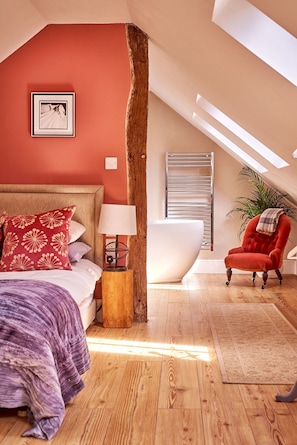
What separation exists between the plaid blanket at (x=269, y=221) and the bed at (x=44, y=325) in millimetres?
2938

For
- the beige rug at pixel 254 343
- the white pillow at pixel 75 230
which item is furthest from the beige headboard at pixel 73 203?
the beige rug at pixel 254 343

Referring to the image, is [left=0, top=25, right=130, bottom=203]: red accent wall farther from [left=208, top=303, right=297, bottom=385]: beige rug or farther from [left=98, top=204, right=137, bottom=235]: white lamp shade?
[left=208, top=303, right=297, bottom=385]: beige rug

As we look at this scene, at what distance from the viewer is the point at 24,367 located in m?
2.99

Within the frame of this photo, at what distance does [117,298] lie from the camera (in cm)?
511

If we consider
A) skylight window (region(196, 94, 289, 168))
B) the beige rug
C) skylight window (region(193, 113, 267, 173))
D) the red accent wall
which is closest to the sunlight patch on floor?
the beige rug

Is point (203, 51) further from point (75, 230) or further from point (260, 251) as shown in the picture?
point (260, 251)

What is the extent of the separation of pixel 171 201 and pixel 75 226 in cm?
378

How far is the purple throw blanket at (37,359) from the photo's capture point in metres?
2.93

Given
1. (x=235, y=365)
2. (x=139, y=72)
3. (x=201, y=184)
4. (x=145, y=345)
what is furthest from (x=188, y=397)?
(x=201, y=184)

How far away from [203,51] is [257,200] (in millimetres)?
4483

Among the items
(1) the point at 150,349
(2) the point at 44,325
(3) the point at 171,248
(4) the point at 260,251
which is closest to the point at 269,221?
(4) the point at 260,251

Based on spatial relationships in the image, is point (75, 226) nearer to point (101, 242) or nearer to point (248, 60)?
point (101, 242)

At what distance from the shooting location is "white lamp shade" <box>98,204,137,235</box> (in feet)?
16.4

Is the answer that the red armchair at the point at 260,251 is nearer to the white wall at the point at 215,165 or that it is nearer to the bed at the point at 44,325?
the white wall at the point at 215,165
